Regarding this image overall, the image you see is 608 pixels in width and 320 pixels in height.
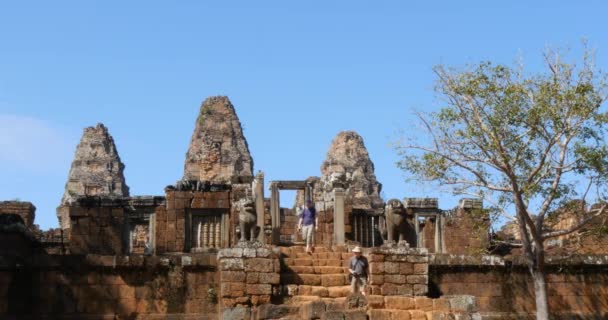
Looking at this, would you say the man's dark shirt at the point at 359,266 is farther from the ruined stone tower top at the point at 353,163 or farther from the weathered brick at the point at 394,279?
the ruined stone tower top at the point at 353,163

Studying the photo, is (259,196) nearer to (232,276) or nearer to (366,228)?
(366,228)

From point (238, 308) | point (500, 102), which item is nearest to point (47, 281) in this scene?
point (238, 308)

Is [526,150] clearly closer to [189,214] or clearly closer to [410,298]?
[410,298]

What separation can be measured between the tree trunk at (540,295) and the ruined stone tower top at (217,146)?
32.7 m

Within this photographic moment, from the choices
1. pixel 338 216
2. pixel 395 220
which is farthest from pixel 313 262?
pixel 338 216

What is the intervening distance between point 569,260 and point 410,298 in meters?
6.20

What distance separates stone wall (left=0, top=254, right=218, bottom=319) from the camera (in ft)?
72.5

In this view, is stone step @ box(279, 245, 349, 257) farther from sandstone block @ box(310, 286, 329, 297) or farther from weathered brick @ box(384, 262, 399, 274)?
weathered brick @ box(384, 262, 399, 274)

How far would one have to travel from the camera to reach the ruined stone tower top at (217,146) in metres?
56.0

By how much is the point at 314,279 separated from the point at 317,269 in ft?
1.10

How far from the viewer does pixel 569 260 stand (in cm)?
2473

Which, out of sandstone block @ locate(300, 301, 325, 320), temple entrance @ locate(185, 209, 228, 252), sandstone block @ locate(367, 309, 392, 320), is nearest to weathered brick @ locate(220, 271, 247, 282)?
sandstone block @ locate(300, 301, 325, 320)

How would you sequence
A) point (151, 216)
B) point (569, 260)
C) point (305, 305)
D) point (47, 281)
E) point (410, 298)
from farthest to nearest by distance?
point (151, 216)
point (569, 260)
point (47, 281)
point (410, 298)
point (305, 305)

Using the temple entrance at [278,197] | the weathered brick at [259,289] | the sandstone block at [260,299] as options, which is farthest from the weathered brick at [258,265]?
the temple entrance at [278,197]
